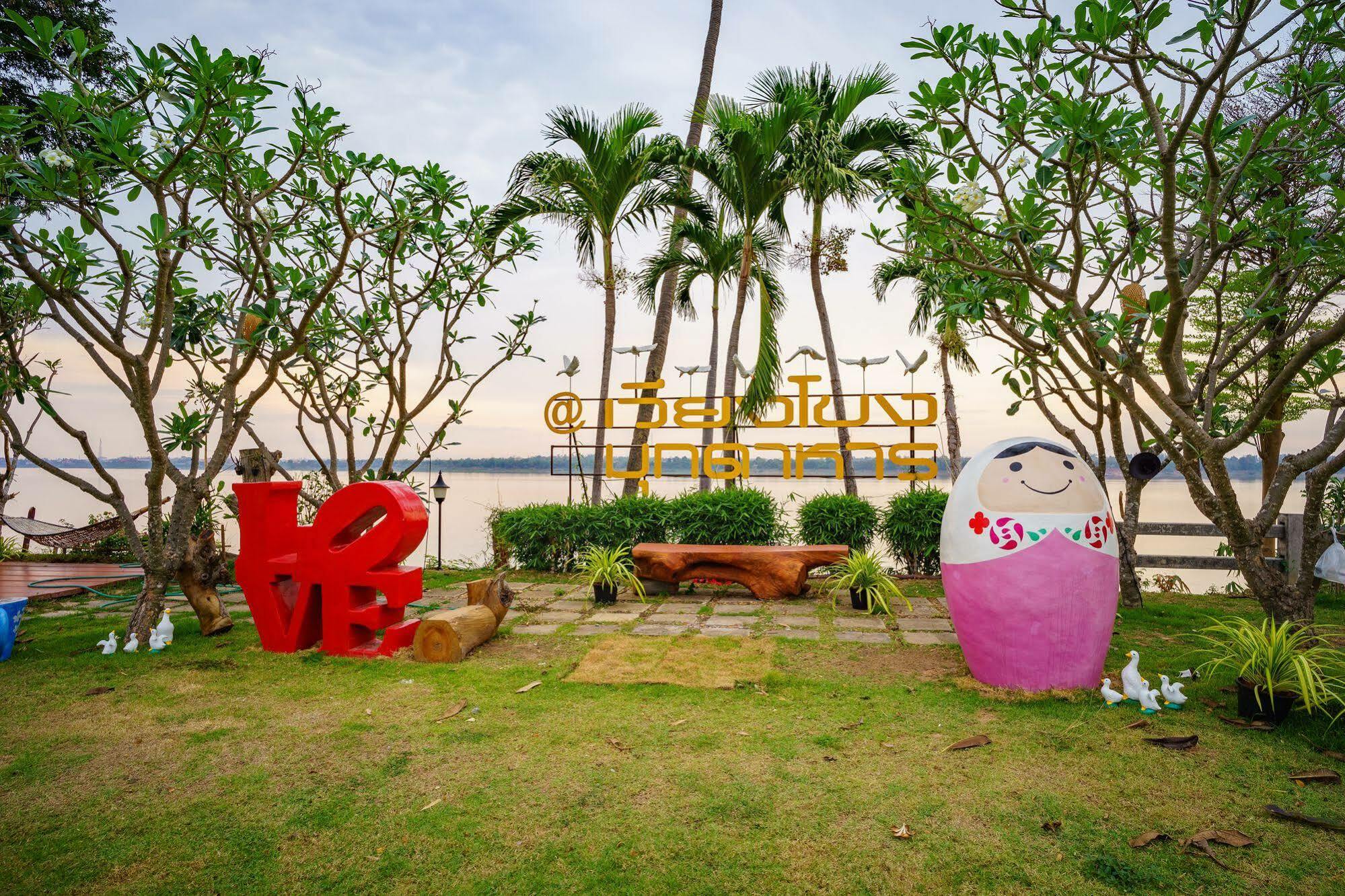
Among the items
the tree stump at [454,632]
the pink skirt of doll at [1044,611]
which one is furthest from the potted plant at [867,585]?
the tree stump at [454,632]

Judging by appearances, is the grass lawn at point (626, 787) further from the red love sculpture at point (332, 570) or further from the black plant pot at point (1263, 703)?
the red love sculpture at point (332, 570)

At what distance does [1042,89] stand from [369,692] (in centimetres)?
546

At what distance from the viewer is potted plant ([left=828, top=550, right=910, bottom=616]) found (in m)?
7.29

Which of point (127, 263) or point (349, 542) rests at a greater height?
point (127, 263)

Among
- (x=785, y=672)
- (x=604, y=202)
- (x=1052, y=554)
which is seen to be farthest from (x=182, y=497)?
(x=604, y=202)

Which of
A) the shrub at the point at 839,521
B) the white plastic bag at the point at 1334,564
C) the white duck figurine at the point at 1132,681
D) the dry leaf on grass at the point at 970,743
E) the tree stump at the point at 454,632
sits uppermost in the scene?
the shrub at the point at 839,521

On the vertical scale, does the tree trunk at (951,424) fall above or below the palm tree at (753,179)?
below

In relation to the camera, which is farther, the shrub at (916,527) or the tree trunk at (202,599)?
the shrub at (916,527)

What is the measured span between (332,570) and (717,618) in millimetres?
3542

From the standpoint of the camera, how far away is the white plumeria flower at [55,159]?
4168 millimetres

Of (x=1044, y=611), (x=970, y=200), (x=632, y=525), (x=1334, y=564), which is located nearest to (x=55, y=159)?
(x=970, y=200)

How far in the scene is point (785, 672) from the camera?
5.20 metres

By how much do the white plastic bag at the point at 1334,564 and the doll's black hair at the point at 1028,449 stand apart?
354cm

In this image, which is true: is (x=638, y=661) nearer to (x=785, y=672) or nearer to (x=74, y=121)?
(x=785, y=672)
